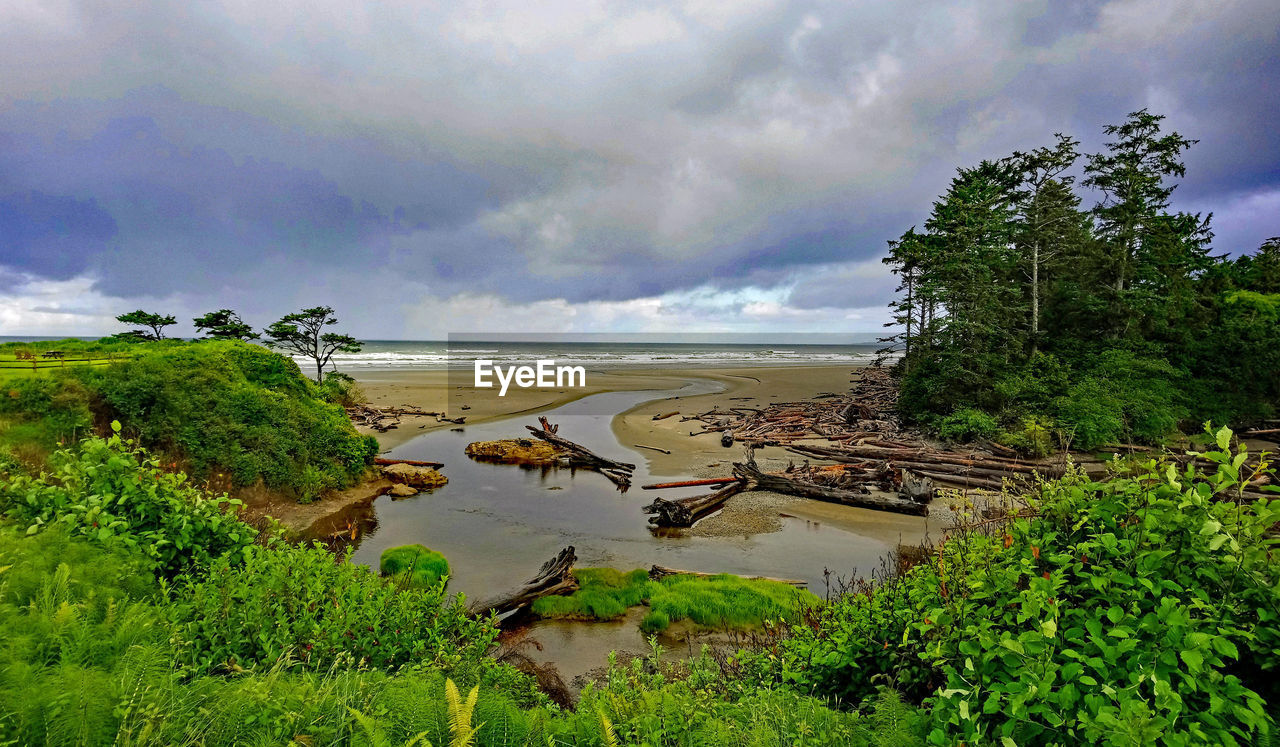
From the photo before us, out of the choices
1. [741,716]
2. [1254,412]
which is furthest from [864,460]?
[741,716]

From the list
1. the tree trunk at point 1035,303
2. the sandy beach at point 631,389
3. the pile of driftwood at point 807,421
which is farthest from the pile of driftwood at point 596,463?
the tree trunk at point 1035,303

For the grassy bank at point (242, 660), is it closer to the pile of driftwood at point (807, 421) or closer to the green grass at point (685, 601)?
the green grass at point (685, 601)

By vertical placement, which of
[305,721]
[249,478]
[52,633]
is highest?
[52,633]

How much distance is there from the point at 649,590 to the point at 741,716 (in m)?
6.62

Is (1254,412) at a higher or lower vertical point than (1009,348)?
lower

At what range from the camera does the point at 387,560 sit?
10.4 metres

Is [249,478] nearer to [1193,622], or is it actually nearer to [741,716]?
[741,716]

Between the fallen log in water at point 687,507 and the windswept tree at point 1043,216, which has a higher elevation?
the windswept tree at point 1043,216

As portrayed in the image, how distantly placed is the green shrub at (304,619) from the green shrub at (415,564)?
187 inches

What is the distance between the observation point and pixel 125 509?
15.4 feet

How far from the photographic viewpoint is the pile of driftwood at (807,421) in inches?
948

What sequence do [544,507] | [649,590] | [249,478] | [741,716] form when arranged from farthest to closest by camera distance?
[544,507] < [249,478] < [649,590] < [741,716]

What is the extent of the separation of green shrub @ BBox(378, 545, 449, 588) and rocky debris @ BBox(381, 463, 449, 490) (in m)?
6.37

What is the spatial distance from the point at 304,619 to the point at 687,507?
11.2m
